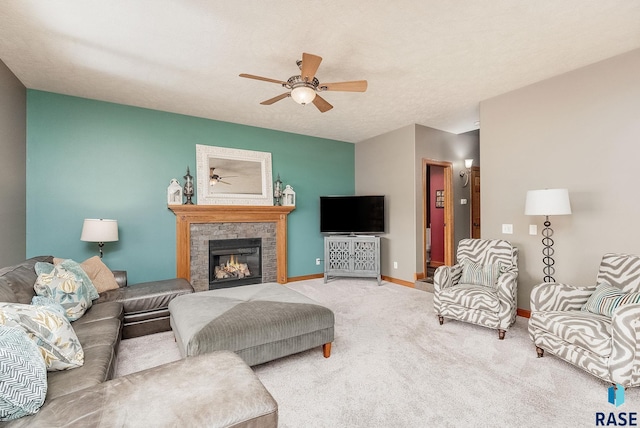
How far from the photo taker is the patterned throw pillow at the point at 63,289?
2.18m

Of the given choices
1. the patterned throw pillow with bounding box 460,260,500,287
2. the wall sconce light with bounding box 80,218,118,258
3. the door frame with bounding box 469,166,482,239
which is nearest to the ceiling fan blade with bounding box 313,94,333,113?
the patterned throw pillow with bounding box 460,260,500,287

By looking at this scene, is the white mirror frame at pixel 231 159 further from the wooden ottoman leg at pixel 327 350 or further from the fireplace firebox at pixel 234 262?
the wooden ottoman leg at pixel 327 350

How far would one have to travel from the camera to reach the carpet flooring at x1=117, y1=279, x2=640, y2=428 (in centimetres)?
173

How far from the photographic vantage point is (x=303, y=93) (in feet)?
8.49

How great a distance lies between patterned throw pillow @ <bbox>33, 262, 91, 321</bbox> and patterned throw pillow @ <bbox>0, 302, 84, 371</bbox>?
2.51 feet

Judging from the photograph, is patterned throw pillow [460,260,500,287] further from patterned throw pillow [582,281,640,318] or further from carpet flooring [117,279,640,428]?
patterned throw pillow [582,281,640,318]

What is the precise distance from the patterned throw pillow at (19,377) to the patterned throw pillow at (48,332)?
176 mm

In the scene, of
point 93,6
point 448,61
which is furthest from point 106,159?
point 448,61

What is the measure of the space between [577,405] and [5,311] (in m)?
3.22

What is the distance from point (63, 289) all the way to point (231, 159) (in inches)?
114

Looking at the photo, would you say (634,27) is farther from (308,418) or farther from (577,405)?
(308,418)

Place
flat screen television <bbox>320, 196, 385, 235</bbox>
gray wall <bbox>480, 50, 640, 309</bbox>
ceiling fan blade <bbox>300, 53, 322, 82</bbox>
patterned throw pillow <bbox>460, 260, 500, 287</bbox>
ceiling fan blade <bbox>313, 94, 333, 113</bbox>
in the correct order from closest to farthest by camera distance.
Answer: ceiling fan blade <bbox>300, 53, 322, 82</bbox>, gray wall <bbox>480, 50, 640, 309</bbox>, ceiling fan blade <bbox>313, 94, 333, 113</bbox>, patterned throw pillow <bbox>460, 260, 500, 287</bbox>, flat screen television <bbox>320, 196, 385, 235</bbox>

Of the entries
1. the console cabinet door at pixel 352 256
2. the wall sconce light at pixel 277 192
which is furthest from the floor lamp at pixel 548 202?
the wall sconce light at pixel 277 192

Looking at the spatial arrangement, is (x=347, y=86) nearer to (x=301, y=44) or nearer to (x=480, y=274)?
(x=301, y=44)
